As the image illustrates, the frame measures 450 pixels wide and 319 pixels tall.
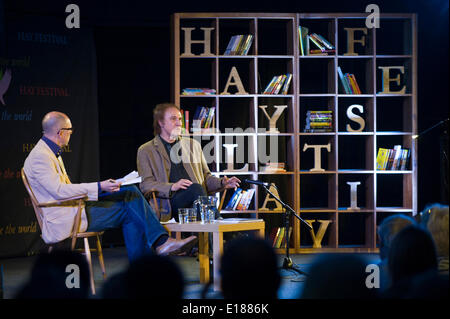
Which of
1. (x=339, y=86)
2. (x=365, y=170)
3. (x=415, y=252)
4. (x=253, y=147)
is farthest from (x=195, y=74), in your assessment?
(x=415, y=252)

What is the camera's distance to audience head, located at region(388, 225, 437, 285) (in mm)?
2029

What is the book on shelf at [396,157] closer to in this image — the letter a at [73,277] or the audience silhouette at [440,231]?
the audience silhouette at [440,231]

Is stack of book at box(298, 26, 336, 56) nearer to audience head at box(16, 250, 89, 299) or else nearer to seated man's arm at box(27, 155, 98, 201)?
seated man's arm at box(27, 155, 98, 201)

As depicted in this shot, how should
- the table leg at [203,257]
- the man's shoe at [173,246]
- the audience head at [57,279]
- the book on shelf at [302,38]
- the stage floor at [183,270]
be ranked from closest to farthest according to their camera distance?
the audience head at [57,279]
the stage floor at [183,270]
the man's shoe at [173,246]
the table leg at [203,257]
the book on shelf at [302,38]

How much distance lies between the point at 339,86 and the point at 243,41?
1.12m

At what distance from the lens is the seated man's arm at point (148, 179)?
4.43 m

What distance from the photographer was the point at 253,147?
5.68 metres

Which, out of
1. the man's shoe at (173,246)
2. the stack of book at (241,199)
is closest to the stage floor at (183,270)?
the man's shoe at (173,246)

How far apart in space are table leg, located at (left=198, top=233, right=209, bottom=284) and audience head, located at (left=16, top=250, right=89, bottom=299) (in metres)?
2.20

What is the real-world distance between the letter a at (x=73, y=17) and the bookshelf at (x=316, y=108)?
3.46ft

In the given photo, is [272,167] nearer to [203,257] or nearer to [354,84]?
[354,84]

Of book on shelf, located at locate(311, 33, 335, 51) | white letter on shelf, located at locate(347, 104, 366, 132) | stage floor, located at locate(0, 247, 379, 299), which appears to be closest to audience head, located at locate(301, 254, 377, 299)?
stage floor, located at locate(0, 247, 379, 299)
